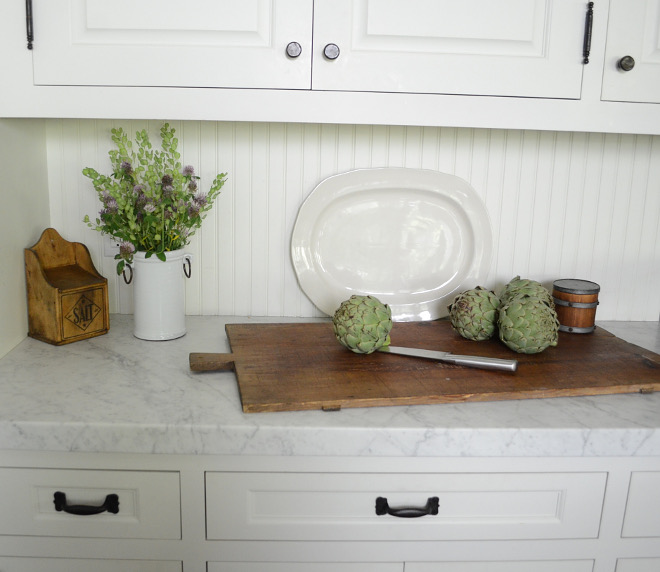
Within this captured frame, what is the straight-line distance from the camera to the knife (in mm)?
1281

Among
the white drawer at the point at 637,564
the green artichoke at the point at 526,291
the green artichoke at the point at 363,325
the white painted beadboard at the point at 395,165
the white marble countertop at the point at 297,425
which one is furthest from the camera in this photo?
the white painted beadboard at the point at 395,165

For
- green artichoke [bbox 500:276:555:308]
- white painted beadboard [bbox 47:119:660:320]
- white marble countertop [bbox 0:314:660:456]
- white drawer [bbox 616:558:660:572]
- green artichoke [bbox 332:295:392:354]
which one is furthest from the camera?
white painted beadboard [bbox 47:119:660:320]

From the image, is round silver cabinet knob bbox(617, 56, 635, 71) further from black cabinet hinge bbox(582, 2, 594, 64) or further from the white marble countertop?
the white marble countertop

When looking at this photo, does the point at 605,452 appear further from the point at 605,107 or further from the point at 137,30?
the point at 137,30

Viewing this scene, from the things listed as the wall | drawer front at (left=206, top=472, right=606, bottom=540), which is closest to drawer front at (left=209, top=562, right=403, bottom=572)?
drawer front at (left=206, top=472, right=606, bottom=540)

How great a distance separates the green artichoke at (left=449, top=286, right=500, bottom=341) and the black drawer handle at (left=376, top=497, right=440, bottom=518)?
44 cm

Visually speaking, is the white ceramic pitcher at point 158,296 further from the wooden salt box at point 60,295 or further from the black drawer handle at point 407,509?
the black drawer handle at point 407,509

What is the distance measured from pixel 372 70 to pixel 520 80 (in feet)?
0.95

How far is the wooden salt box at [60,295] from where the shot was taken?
1.42 metres

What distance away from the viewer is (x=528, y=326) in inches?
53.9

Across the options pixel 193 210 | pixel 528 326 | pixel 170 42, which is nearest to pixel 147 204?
pixel 193 210

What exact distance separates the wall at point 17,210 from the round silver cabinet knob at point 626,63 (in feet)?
3.99

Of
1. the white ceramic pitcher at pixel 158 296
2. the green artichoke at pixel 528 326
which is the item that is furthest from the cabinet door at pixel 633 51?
the white ceramic pitcher at pixel 158 296

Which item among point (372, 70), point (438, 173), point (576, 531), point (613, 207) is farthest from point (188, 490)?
point (613, 207)
